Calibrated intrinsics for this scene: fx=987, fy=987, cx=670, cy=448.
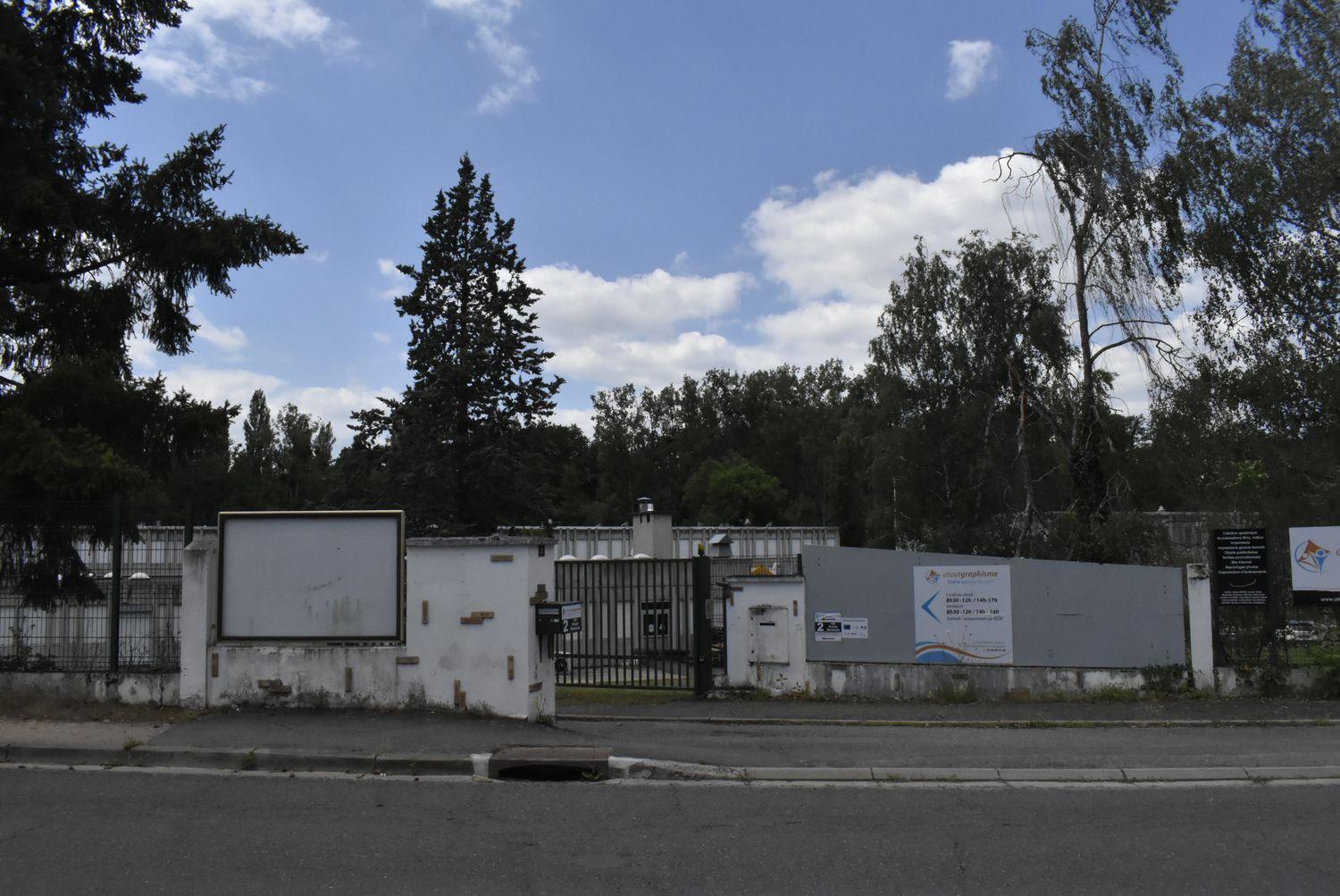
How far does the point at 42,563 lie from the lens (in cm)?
1120

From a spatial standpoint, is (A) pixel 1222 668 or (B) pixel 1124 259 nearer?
(A) pixel 1222 668

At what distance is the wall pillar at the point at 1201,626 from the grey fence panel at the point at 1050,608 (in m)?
0.14

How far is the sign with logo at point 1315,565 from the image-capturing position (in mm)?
13984

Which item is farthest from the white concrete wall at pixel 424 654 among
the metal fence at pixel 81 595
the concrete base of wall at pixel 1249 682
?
the concrete base of wall at pixel 1249 682

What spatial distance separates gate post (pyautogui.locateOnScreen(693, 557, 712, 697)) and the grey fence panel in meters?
1.51

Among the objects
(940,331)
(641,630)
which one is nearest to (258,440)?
(940,331)

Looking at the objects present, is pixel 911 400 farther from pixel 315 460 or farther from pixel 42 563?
pixel 315 460

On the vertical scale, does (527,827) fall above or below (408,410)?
below

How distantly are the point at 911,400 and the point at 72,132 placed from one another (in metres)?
31.6

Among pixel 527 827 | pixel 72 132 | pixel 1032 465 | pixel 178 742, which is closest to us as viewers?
pixel 527 827

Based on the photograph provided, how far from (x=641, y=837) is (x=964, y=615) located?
28.6 ft

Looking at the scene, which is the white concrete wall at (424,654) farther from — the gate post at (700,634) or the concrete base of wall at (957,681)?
the concrete base of wall at (957,681)

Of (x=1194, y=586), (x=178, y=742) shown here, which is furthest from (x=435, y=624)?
(x=1194, y=586)

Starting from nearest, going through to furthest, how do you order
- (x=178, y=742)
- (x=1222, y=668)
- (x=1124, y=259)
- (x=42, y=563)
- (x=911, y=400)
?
(x=178, y=742) < (x=42, y=563) < (x=1222, y=668) < (x=1124, y=259) < (x=911, y=400)
